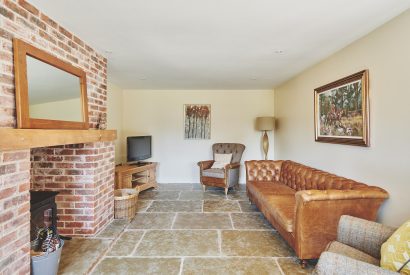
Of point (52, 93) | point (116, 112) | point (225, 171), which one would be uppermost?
point (116, 112)

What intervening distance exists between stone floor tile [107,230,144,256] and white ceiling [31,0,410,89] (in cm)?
230

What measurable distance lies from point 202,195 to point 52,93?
10.6 feet

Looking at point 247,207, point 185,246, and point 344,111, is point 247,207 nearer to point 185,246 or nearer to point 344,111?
point 185,246

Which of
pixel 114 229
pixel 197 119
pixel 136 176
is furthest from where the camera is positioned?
pixel 197 119

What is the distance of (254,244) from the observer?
2643mm

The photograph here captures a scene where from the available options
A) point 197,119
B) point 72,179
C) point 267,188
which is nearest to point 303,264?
point 267,188

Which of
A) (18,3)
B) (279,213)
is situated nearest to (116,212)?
(279,213)

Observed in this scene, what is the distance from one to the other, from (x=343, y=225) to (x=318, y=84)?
7.57 feet

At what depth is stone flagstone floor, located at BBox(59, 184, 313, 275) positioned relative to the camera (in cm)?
219

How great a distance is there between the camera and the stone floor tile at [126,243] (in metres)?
2.47

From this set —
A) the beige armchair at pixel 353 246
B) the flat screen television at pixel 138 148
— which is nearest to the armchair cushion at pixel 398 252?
the beige armchair at pixel 353 246

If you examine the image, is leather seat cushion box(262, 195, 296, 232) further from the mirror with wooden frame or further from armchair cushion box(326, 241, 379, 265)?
the mirror with wooden frame

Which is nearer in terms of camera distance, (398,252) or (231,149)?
(398,252)

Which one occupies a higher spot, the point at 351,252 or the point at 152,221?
the point at 351,252
